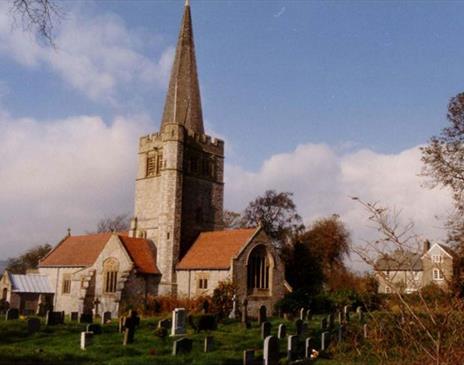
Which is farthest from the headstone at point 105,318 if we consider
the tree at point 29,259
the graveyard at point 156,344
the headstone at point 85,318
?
the tree at point 29,259

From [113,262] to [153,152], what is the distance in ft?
28.9

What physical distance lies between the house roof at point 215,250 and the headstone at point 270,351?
1545 cm

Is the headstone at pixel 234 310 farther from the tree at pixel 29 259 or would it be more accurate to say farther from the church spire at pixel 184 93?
the tree at pixel 29 259

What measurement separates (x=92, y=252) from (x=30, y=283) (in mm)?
4949

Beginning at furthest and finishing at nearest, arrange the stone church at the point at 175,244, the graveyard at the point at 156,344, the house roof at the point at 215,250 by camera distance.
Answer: the stone church at the point at 175,244, the house roof at the point at 215,250, the graveyard at the point at 156,344

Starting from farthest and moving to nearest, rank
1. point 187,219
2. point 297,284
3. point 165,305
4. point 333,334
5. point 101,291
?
point 297,284, point 187,219, point 101,291, point 165,305, point 333,334

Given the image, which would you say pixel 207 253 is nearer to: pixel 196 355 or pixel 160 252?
pixel 160 252

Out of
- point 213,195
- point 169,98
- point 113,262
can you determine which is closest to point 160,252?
point 113,262

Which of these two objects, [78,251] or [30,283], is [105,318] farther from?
[78,251]

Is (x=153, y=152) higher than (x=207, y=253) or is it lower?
higher

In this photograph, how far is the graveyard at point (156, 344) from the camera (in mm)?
14328

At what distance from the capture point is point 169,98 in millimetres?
A: 38750

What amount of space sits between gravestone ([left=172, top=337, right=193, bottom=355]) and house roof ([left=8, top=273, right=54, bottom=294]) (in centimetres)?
2446

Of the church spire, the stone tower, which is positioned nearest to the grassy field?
the stone tower
